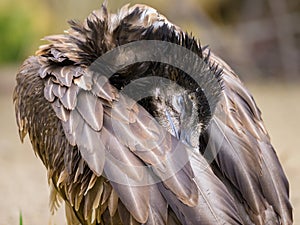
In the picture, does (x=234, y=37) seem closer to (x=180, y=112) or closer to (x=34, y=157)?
(x=34, y=157)

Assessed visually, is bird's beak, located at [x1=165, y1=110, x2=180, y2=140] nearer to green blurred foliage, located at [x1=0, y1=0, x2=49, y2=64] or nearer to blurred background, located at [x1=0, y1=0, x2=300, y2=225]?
blurred background, located at [x1=0, y1=0, x2=300, y2=225]

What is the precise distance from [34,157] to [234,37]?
8.98 m

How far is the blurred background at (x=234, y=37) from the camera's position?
49.6 ft

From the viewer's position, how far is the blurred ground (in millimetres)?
7293

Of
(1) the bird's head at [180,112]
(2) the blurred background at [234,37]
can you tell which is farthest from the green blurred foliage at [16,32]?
(1) the bird's head at [180,112]

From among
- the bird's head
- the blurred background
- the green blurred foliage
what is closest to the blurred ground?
the blurred background

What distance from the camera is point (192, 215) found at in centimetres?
420

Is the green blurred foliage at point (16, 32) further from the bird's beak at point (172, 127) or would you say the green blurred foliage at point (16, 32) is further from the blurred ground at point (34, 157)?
the bird's beak at point (172, 127)

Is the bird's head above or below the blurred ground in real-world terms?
above

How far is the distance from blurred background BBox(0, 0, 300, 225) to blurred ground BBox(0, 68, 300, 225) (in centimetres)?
2

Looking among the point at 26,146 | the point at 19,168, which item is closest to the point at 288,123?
the point at 26,146

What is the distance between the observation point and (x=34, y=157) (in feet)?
36.3

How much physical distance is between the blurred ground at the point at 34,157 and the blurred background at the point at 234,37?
0.02m

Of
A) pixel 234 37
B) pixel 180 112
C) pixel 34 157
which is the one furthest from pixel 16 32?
pixel 180 112
